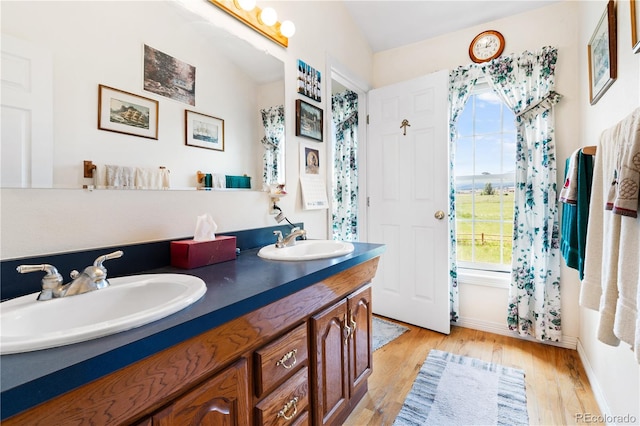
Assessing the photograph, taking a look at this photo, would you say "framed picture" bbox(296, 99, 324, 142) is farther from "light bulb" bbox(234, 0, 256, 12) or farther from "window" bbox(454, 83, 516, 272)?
"window" bbox(454, 83, 516, 272)

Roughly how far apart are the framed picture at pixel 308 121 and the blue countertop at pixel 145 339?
1.08 meters

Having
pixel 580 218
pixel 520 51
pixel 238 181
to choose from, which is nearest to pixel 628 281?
pixel 580 218

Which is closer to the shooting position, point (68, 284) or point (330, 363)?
point (68, 284)

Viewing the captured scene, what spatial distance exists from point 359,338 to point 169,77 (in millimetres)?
1464

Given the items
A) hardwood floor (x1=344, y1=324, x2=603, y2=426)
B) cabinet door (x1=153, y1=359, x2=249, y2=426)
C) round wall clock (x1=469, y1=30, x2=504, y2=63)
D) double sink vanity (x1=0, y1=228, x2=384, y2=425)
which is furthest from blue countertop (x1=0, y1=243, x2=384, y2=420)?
round wall clock (x1=469, y1=30, x2=504, y2=63)

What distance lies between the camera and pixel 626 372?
1208 millimetres

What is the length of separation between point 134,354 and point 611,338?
4.31 feet

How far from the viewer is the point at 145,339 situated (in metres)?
0.56

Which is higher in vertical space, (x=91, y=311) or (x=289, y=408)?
(x=91, y=311)

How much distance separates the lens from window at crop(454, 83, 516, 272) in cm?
243

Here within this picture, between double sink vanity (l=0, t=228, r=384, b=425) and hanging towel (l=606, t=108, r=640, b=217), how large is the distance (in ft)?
2.87

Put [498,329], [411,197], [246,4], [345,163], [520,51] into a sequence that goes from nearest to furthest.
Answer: [246,4] → [520,51] → [498,329] → [411,197] → [345,163]

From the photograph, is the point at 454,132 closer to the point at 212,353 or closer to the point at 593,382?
the point at 593,382

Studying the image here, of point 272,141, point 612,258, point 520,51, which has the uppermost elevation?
point 520,51
